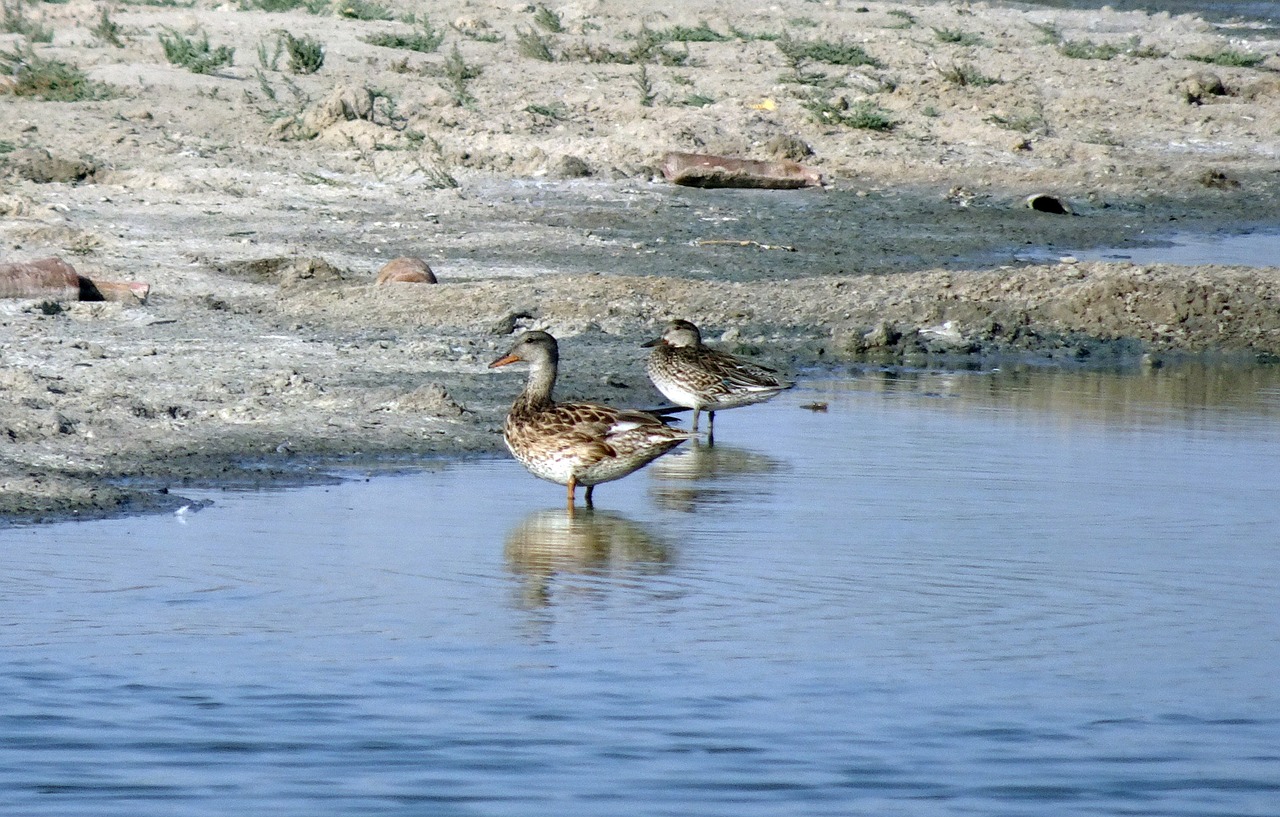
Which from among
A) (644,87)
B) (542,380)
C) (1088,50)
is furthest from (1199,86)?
(542,380)

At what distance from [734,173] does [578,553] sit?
41.3ft

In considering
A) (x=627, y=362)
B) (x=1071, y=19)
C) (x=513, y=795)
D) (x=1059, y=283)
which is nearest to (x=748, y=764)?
(x=513, y=795)

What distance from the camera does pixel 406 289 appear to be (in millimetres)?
14211

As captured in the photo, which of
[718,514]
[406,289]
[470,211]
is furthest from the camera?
[470,211]

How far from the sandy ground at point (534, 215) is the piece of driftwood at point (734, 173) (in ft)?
0.63

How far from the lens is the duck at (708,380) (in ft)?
36.8

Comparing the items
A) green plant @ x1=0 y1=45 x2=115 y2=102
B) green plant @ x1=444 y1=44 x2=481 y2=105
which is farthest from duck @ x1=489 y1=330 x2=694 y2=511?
green plant @ x1=444 y1=44 x2=481 y2=105

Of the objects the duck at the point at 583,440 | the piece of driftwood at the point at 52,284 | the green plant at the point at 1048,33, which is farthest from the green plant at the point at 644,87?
the duck at the point at 583,440

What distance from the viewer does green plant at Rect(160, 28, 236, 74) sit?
73.0ft

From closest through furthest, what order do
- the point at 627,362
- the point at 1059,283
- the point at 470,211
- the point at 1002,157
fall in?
the point at 627,362, the point at 1059,283, the point at 470,211, the point at 1002,157

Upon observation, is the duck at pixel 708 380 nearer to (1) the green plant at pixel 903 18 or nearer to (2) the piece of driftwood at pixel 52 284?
(2) the piece of driftwood at pixel 52 284

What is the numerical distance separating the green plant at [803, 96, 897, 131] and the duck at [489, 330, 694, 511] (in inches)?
547

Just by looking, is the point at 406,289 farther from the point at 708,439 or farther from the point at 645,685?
the point at 645,685

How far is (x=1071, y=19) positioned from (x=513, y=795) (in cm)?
3136
